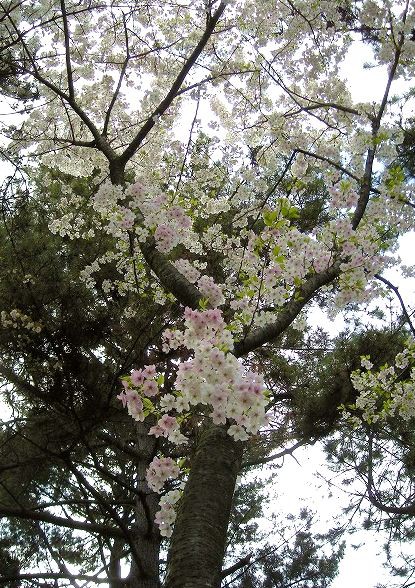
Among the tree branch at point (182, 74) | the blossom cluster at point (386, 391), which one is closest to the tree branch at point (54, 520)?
the blossom cluster at point (386, 391)

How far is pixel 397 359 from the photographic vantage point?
4.32 m

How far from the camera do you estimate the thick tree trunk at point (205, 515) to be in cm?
179

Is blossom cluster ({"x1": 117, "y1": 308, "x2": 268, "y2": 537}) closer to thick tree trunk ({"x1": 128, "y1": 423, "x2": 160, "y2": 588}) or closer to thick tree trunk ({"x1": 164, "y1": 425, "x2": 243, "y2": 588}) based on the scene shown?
thick tree trunk ({"x1": 164, "y1": 425, "x2": 243, "y2": 588})

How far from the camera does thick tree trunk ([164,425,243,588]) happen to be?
1.79 metres

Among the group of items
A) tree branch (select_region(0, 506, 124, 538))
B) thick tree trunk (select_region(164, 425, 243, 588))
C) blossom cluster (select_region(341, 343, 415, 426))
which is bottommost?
thick tree trunk (select_region(164, 425, 243, 588))

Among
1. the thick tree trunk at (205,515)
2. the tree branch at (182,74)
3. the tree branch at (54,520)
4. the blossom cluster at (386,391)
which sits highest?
the tree branch at (182,74)

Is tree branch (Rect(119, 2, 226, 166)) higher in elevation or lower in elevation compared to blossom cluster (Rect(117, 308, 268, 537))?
higher

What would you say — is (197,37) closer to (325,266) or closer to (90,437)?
(325,266)

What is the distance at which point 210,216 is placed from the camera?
6.07m

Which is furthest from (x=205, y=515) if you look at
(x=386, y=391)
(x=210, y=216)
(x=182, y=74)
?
(x=210, y=216)

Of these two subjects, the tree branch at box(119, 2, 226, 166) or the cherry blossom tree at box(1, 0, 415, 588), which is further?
the tree branch at box(119, 2, 226, 166)

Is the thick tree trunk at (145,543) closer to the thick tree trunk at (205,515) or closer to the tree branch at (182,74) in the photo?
the thick tree trunk at (205,515)

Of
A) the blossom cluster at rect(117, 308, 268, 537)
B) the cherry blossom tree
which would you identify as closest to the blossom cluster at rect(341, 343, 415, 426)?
the cherry blossom tree

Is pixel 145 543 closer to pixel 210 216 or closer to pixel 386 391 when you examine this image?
pixel 386 391
